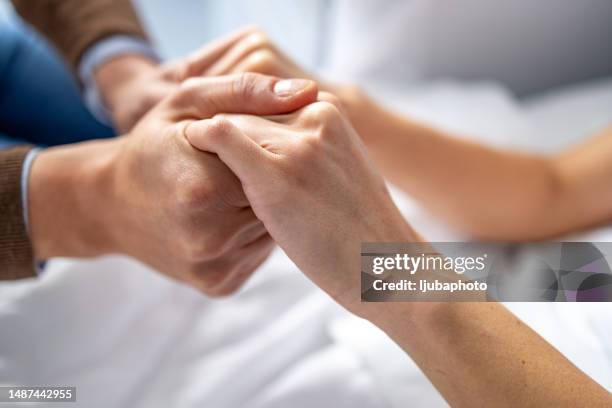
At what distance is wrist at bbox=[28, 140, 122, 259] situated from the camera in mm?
645

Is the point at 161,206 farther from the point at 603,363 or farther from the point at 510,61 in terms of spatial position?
the point at 510,61

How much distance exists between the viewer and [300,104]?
23.1 inches

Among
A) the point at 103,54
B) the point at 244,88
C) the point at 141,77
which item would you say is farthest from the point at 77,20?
the point at 244,88

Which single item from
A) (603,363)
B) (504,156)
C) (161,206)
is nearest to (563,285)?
(603,363)

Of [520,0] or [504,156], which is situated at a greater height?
[520,0]

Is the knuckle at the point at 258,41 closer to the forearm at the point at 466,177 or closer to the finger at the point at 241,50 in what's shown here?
the finger at the point at 241,50

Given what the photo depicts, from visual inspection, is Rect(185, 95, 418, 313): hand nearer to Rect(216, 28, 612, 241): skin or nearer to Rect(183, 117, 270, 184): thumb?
Rect(183, 117, 270, 184): thumb

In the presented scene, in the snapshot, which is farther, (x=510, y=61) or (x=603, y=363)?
(x=510, y=61)

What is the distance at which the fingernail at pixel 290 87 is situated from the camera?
1.93 feet

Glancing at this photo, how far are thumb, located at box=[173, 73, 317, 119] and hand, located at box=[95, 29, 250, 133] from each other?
122 mm

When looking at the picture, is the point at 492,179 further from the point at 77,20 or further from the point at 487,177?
the point at 77,20

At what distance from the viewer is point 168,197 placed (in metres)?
0.56

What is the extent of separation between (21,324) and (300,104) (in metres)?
0.41

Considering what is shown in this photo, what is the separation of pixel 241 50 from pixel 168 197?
0.23m
